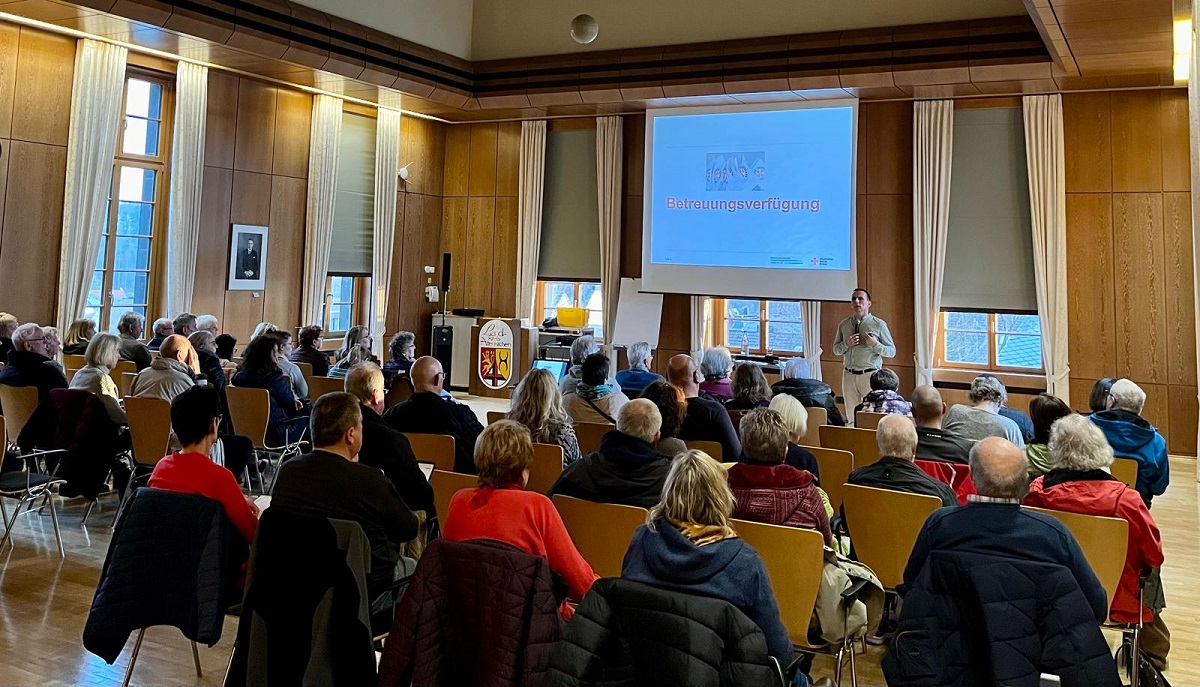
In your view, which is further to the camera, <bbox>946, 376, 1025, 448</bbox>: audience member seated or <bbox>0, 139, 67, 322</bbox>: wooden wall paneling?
<bbox>0, 139, 67, 322</bbox>: wooden wall paneling

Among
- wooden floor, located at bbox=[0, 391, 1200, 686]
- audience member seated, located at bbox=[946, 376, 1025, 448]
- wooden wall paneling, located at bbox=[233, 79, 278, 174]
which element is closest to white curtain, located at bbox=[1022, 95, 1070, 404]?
wooden floor, located at bbox=[0, 391, 1200, 686]

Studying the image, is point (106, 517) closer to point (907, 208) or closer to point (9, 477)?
point (9, 477)

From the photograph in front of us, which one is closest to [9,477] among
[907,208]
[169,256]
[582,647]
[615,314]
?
[582,647]

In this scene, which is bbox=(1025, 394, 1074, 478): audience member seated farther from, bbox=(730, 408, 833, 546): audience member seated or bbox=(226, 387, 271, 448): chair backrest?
bbox=(226, 387, 271, 448): chair backrest

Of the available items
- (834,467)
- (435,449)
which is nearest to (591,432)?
(435,449)

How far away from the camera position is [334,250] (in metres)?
12.6

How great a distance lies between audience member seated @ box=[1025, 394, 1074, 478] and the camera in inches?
167

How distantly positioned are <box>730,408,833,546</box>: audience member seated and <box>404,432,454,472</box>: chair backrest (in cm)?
168

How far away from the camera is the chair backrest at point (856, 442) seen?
5.29 m

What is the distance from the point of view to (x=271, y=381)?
21.8ft

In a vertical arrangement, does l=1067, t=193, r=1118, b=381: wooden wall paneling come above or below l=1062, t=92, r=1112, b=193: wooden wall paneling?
below

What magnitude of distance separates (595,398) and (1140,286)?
7091mm

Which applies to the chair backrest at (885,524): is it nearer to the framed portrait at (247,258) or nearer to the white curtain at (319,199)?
the framed portrait at (247,258)

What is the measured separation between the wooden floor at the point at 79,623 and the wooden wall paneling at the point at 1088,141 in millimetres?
4914
